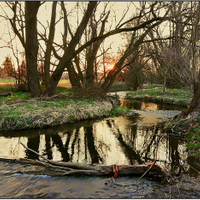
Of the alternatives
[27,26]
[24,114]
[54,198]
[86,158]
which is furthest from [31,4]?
[54,198]

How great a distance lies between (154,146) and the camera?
681 cm

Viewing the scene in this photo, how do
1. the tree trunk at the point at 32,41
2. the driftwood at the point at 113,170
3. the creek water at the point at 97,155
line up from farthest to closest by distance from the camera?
the tree trunk at the point at 32,41 → the driftwood at the point at 113,170 → the creek water at the point at 97,155

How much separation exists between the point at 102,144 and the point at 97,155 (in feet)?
3.55

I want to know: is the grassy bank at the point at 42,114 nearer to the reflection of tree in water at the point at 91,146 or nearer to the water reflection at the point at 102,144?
the water reflection at the point at 102,144

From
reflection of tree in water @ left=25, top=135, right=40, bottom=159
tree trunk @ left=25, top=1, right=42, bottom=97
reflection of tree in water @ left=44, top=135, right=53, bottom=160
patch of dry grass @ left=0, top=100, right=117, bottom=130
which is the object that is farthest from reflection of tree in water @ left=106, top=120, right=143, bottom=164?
tree trunk @ left=25, top=1, right=42, bottom=97

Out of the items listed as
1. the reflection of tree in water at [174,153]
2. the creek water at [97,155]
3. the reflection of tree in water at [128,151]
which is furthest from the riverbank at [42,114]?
the reflection of tree in water at [174,153]

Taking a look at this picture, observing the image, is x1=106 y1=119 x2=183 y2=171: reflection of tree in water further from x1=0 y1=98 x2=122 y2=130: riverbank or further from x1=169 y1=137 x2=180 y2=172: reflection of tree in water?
x1=0 y1=98 x2=122 y2=130: riverbank

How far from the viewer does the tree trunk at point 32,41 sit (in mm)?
12334

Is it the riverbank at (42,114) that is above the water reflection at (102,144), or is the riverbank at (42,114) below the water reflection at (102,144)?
above

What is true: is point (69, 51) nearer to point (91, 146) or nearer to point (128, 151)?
point (91, 146)

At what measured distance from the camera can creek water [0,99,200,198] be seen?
12.6 feet

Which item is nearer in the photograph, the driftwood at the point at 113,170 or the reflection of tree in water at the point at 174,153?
the driftwood at the point at 113,170

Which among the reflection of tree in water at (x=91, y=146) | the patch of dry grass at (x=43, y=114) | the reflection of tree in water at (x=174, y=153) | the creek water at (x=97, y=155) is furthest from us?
the patch of dry grass at (x=43, y=114)

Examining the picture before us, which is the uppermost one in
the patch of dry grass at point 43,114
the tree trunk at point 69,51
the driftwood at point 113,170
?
the tree trunk at point 69,51
